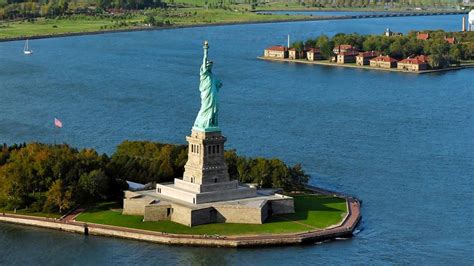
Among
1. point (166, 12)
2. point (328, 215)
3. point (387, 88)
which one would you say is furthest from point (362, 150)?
point (166, 12)

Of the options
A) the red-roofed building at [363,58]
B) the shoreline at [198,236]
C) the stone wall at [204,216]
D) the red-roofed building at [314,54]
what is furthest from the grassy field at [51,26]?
the stone wall at [204,216]

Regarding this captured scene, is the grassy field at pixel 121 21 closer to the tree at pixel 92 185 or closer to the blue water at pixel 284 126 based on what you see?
the blue water at pixel 284 126

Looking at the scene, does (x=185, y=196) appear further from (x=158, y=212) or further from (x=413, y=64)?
(x=413, y=64)

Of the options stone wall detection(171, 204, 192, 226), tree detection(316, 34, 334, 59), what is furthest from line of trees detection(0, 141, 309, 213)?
tree detection(316, 34, 334, 59)

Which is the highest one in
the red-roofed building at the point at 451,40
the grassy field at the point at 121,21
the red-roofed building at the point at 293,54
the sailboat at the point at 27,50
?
the red-roofed building at the point at 451,40

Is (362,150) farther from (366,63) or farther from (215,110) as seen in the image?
(366,63)

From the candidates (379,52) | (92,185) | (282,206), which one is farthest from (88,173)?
(379,52)

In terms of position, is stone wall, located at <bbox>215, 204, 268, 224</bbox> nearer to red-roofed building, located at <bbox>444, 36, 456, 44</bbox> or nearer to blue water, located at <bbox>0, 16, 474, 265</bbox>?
blue water, located at <bbox>0, 16, 474, 265</bbox>
